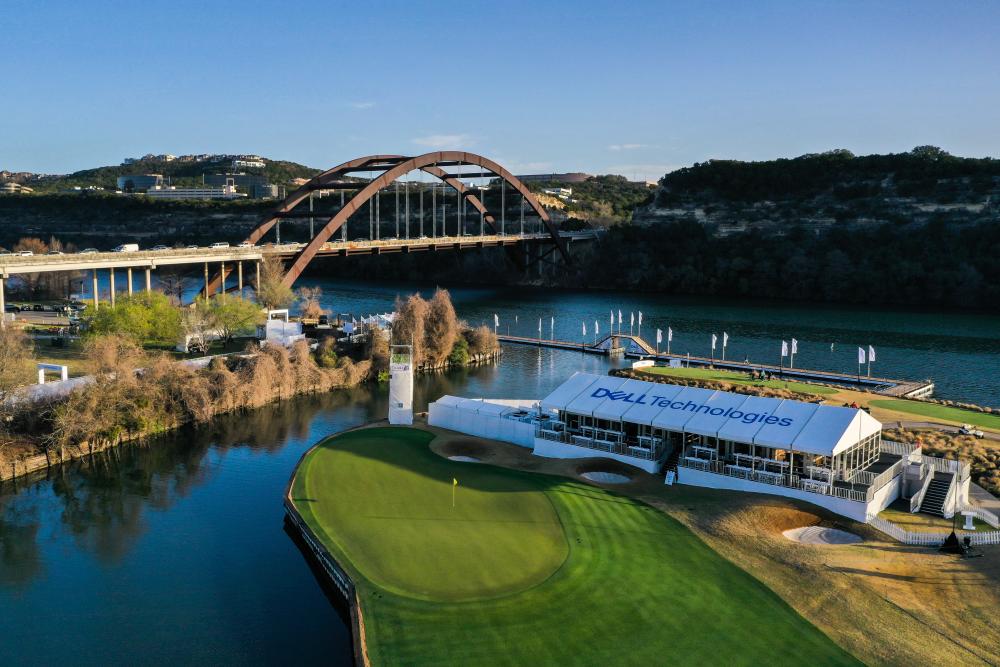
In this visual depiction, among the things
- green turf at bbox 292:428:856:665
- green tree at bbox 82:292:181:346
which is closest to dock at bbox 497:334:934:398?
green tree at bbox 82:292:181:346

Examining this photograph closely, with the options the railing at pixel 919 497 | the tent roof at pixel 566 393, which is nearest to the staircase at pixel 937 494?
the railing at pixel 919 497

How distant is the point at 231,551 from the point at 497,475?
404 inches

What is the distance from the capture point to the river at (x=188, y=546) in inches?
944

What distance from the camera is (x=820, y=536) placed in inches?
1113

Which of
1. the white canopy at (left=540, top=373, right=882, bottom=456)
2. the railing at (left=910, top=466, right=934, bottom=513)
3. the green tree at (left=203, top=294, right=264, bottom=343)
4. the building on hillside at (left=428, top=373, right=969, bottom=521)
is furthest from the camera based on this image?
the green tree at (left=203, top=294, right=264, bottom=343)

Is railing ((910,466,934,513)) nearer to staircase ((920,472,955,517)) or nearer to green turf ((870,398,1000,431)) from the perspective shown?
staircase ((920,472,955,517))

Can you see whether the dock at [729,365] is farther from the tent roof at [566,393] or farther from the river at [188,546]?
the tent roof at [566,393]

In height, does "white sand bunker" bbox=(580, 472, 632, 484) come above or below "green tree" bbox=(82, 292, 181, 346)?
below

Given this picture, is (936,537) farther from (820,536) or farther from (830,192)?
(830,192)

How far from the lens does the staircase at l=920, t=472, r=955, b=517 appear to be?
98.9ft

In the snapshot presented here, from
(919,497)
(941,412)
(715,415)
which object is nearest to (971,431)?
(941,412)

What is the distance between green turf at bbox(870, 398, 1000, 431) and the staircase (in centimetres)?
1285

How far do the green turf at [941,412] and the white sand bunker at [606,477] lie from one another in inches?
790

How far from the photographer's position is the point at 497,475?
34375 mm
